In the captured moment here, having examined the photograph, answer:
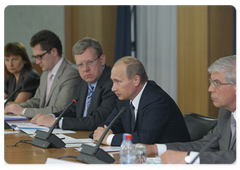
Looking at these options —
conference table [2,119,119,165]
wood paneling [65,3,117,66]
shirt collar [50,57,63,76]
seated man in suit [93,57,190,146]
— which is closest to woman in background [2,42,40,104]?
shirt collar [50,57,63,76]

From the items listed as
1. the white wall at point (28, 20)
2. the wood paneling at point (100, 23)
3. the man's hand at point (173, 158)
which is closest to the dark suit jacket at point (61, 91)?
the man's hand at point (173, 158)

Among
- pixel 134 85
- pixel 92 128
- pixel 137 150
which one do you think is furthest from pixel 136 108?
pixel 137 150

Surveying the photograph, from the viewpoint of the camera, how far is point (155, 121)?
8.26 ft

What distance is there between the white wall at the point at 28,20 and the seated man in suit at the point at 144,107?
512cm

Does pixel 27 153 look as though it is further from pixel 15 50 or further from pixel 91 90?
pixel 15 50

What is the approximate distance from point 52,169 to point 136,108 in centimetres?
104

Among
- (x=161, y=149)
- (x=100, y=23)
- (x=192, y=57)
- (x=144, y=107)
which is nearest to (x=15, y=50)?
(x=100, y=23)

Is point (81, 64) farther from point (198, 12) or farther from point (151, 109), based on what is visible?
point (198, 12)

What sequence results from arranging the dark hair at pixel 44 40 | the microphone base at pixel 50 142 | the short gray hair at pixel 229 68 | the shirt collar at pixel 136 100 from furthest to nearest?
the dark hair at pixel 44 40 < the shirt collar at pixel 136 100 < the microphone base at pixel 50 142 < the short gray hair at pixel 229 68

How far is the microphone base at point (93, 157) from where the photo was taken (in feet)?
6.08

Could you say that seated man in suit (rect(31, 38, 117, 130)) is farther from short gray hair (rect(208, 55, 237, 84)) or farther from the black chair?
short gray hair (rect(208, 55, 237, 84))

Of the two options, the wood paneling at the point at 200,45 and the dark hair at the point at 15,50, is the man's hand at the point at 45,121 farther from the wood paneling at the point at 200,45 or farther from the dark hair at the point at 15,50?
the wood paneling at the point at 200,45

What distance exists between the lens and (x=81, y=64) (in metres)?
3.53

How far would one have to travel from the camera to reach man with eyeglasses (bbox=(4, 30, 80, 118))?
13.1 ft
